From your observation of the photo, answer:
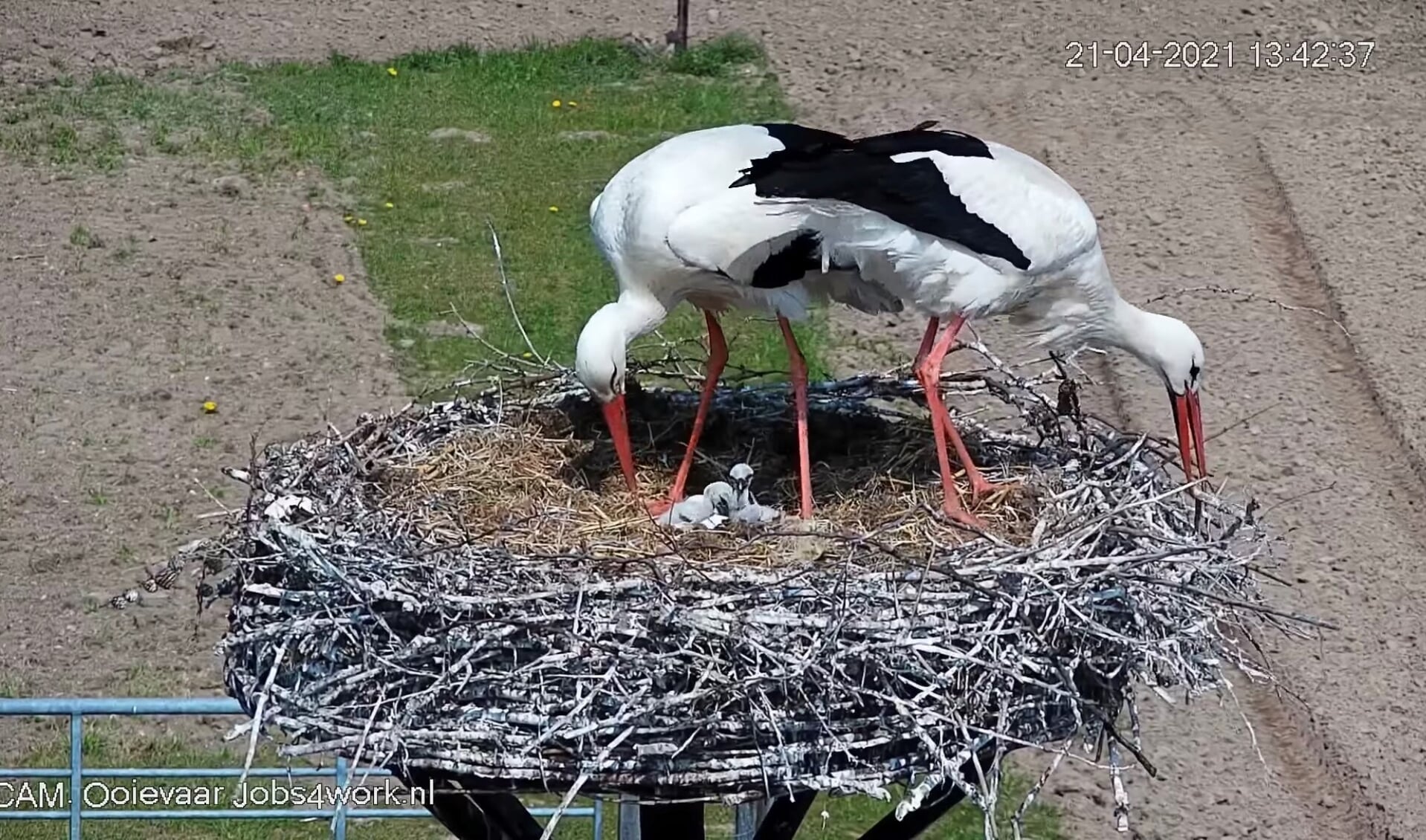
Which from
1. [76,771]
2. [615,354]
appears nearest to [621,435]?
[615,354]

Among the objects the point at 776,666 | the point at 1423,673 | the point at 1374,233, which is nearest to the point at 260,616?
the point at 776,666

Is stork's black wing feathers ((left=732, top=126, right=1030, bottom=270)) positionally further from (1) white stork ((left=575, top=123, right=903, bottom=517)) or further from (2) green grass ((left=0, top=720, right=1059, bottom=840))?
(2) green grass ((left=0, top=720, right=1059, bottom=840))

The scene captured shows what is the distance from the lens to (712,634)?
275 cm

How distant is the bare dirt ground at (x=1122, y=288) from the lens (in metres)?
5.86

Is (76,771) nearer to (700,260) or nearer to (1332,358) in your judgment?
(700,260)

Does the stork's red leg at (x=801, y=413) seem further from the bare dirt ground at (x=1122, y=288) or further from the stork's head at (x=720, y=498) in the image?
the bare dirt ground at (x=1122, y=288)

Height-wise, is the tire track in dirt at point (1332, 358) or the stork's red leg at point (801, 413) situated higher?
the stork's red leg at point (801, 413)

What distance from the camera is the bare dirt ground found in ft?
19.2

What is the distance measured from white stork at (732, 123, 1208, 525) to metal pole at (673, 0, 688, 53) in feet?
22.1

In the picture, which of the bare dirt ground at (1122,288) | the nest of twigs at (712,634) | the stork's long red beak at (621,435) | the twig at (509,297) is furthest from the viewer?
the bare dirt ground at (1122,288)

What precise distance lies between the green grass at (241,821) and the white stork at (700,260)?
1976 millimetres

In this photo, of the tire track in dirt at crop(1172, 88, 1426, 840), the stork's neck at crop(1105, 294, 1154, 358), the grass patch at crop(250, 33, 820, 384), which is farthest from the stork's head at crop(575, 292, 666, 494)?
the grass patch at crop(250, 33, 820, 384)

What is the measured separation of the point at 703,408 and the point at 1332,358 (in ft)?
15.2

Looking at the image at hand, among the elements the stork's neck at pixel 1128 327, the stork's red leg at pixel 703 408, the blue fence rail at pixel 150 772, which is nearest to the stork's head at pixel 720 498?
the stork's red leg at pixel 703 408
